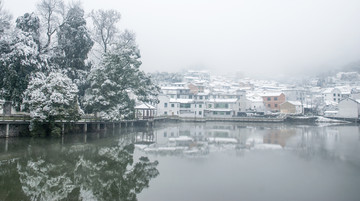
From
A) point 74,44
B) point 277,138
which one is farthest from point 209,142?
point 74,44

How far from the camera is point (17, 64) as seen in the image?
26.1m

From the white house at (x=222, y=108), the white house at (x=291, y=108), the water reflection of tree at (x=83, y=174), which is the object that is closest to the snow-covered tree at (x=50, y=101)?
the water reflection of tree at (x=83, y=174)

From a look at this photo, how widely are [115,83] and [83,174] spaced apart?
21537mm

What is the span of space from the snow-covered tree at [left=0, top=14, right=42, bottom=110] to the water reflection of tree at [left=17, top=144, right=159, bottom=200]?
31.2ft

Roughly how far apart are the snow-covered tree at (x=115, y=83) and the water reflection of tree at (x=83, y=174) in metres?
14.1

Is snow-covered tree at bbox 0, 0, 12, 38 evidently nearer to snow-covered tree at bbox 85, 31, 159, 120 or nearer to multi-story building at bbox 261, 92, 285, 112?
snow-covered tree at bbox 85, 31, 159, 120

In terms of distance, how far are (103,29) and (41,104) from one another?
17.6 m

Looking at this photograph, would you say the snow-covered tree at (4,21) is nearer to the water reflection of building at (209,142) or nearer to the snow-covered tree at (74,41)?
the snow-covered tree at (74,41)

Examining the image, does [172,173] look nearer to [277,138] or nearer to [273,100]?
[277,138]

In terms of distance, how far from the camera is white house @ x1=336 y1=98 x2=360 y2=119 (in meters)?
66.6

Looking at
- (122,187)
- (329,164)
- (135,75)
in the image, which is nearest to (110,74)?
(135,75)

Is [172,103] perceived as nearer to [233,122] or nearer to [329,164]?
[233,122]

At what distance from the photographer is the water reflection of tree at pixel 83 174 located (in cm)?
1197

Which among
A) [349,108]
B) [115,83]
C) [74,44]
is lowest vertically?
[349,108]
